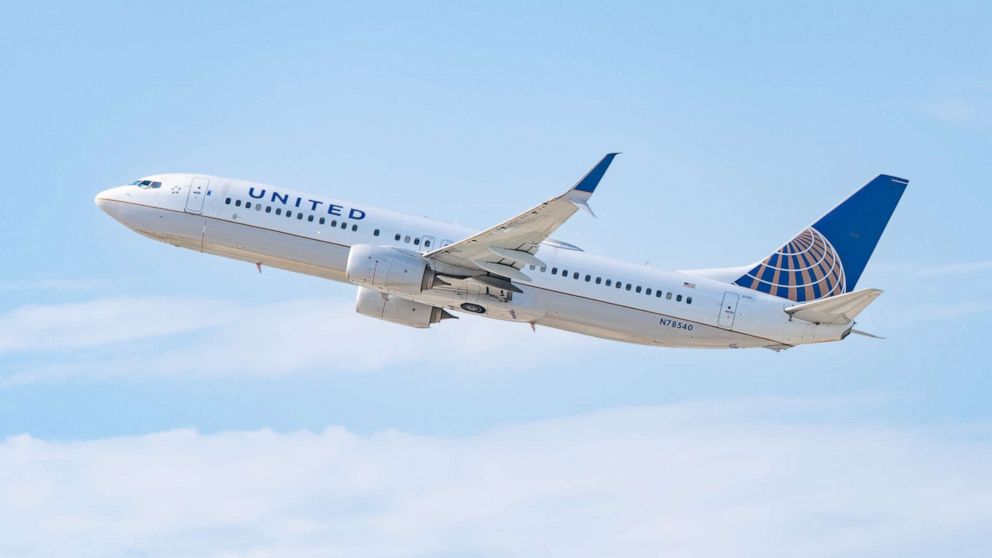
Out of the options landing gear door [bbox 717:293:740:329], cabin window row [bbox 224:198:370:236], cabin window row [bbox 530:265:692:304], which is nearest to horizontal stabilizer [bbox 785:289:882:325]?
landing gear door [bbox 717:293:740:329]

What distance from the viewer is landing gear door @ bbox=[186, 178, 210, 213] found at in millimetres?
54909

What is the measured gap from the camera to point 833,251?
189ft

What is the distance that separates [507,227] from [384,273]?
5.24 meters

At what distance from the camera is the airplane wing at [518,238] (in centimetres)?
4597

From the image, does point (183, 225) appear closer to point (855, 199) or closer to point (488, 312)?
point (488, 312)

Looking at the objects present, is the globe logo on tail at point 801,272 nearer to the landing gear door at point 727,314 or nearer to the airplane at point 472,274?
the airplane at point 472,274

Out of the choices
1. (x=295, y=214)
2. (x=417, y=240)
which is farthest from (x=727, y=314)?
(x=295, y=214)

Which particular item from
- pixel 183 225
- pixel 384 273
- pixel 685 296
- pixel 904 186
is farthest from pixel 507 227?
pixel 904 186

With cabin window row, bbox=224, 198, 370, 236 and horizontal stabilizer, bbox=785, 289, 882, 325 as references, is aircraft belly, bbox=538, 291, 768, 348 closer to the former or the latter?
horizontal stabilizer, bbox=785, 289, 882, 325

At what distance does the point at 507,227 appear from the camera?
49.8 meters

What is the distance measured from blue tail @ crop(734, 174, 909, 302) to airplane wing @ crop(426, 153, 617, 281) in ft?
33.8

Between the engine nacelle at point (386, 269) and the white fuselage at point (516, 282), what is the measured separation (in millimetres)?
969

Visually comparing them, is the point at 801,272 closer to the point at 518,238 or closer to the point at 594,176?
the point at 518,238

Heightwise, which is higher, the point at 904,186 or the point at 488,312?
the point at 904,186
